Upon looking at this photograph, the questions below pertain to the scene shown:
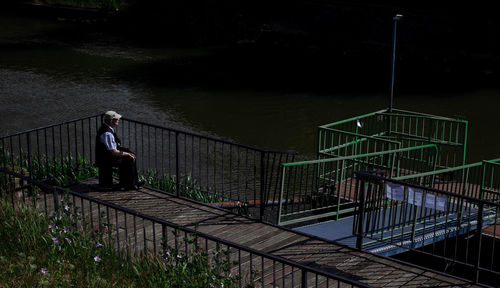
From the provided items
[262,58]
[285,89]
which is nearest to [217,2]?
[262,58]

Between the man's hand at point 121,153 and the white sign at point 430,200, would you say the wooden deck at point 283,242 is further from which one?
the white sign at point 430,200

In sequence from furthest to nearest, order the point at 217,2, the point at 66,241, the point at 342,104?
the point at 217,2 < the point at 342,104 < the point at 66,241

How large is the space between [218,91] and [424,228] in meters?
16.2

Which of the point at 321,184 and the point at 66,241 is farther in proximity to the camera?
the point at 321,184

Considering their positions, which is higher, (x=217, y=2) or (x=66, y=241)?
(x=217, y=2)

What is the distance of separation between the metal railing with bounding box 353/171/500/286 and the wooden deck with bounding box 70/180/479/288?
35 cm

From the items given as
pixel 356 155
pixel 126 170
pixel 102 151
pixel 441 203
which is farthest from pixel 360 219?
pixel 102 151

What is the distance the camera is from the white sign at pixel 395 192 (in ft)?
30.3

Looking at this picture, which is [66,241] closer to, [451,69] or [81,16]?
[451,69]

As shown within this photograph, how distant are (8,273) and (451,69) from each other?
23.1m

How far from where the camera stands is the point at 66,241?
8.42 meters

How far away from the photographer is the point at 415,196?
30.5 ft

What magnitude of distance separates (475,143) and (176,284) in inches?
552

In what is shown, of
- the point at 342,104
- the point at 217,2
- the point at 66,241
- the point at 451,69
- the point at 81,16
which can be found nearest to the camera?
the point at 66,241
